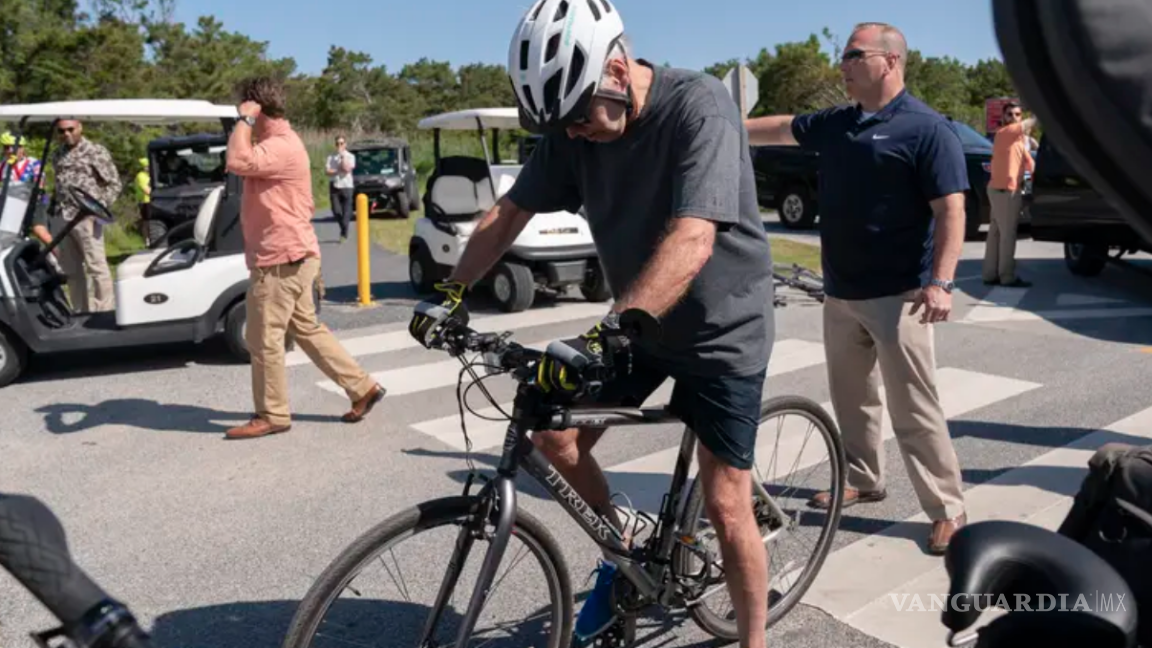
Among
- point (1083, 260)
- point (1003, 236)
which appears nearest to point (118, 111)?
point (1003, 236)

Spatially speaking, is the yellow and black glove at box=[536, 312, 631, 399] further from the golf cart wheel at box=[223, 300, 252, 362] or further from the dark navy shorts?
the golf cart wheel at box=[223, 300, 252, 362]

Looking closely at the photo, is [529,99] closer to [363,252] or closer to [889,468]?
[889,468]

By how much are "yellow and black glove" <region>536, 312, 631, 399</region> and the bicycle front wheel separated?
42 cm

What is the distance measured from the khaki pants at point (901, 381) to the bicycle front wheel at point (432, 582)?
5.96 feet

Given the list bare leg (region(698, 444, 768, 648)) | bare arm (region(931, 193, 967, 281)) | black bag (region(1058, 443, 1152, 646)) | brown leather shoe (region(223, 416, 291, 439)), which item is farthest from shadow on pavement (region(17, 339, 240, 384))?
black bag (region(1058, 443, 1152, 646))

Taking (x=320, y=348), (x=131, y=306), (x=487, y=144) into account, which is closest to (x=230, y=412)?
(x=320, y=348)

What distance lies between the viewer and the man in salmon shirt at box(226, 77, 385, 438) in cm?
586

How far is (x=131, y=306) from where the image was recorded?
7535mm

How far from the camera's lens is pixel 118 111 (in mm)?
7660

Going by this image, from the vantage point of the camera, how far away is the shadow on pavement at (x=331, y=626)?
109 inches

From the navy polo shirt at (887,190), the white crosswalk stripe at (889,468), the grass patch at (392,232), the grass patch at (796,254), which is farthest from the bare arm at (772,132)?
the grass patch at (392,232)

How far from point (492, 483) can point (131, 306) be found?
576 centimetres

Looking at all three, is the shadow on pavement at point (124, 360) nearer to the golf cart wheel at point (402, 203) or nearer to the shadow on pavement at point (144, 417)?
the shadow on pavement at point (144, 417)

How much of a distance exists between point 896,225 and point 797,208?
551 inches
